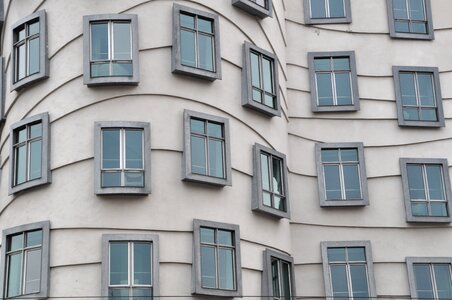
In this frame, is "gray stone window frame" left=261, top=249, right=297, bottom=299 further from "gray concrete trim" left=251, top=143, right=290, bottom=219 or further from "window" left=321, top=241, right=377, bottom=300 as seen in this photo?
"window" left=321, top=241, right=377, bottom=300

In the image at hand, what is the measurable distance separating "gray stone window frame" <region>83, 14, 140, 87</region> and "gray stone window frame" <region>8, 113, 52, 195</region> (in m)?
1.45

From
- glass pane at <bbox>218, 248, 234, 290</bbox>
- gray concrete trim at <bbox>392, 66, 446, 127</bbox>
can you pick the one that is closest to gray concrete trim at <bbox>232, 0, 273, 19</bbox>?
gray concrete trim at <bbox>392, 66, 446, 127</bbox>

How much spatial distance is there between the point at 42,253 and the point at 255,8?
28.7 feet

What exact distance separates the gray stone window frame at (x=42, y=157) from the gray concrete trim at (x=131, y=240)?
85.7 inches

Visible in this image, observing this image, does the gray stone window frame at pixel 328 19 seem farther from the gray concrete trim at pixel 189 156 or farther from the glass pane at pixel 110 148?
the glass pane at pixel 110 148

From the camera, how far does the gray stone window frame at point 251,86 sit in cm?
2500

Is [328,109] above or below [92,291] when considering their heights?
above

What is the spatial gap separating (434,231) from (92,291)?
33.0 feet

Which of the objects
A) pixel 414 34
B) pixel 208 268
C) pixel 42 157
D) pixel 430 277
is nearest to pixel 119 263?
pixel 208 268

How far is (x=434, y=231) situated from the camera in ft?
88.0

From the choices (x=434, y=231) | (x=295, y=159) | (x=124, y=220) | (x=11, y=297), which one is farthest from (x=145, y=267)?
(x=434, y=231)

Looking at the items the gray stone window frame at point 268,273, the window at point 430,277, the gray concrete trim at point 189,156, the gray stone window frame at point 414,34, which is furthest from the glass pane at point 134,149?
the gray stone window frame at point 414,34

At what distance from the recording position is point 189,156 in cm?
2309

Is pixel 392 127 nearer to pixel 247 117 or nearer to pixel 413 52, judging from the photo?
pixel 413 52
